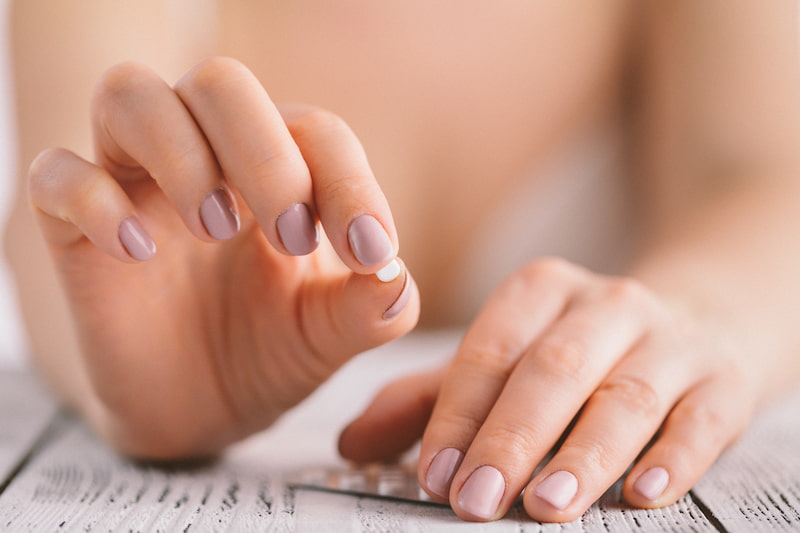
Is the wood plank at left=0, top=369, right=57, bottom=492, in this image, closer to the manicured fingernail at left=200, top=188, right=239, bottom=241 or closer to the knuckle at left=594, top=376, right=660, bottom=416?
the manicured fingernail at left=200, top=188, right=239, bottom=241

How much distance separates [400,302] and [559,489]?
12cm

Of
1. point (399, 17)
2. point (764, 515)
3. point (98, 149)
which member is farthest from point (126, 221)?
point (399, 17)

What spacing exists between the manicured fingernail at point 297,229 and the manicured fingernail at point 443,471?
0.40ft

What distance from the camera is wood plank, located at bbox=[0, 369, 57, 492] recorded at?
50cm

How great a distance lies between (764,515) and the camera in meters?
0.34

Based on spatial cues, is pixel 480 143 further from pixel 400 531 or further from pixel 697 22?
pixel 400 531

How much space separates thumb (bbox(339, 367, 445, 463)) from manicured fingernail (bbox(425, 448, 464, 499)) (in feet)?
0.27

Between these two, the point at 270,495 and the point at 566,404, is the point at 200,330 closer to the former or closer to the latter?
the point at 270,495

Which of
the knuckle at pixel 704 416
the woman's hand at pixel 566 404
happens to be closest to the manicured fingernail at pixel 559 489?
the woman's hand at pixel 566 404

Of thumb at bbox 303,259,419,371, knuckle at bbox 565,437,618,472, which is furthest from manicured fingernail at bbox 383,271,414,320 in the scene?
knuckle at bbox 565,437,618,472

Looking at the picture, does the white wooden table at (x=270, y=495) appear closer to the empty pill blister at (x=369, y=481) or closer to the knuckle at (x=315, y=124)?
the empty pill blister at (x=369, y=481)

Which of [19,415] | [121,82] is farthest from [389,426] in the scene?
[19,415]

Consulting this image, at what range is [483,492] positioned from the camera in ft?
1.11

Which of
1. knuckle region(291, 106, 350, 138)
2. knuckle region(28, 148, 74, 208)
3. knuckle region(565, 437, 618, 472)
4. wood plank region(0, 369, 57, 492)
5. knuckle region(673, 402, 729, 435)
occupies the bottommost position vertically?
wood plank region(0, 369, 57, 492)
